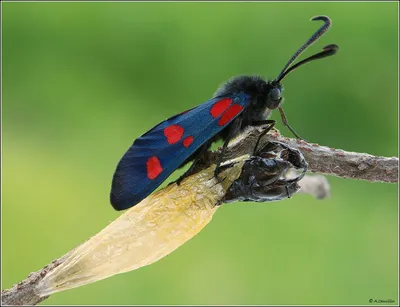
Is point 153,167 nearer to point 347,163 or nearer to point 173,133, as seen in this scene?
point 173,133

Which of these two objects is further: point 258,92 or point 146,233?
point 258,92

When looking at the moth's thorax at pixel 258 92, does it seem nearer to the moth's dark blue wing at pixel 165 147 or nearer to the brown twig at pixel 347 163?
the moth's dark blue wing at pixel 165 147

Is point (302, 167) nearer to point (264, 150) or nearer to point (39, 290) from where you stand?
point (264, 150)

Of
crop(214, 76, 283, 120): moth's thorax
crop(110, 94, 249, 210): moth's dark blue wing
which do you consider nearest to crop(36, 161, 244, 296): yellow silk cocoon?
crop(110, 94, 249, 210): moth's dark blue wing

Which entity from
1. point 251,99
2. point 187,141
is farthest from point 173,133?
point 251,99

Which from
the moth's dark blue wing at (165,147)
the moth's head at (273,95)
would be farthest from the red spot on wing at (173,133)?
the moth's head at (273,95)

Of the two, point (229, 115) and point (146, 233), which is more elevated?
point (229, 115)

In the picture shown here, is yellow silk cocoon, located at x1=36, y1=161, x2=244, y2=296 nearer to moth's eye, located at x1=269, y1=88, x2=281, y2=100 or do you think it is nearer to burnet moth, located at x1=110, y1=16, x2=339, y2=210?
burnet moth, located at x1=110, y1=16, x2=339, y2=210

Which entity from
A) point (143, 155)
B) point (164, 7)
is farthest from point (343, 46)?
point (143, 155)
